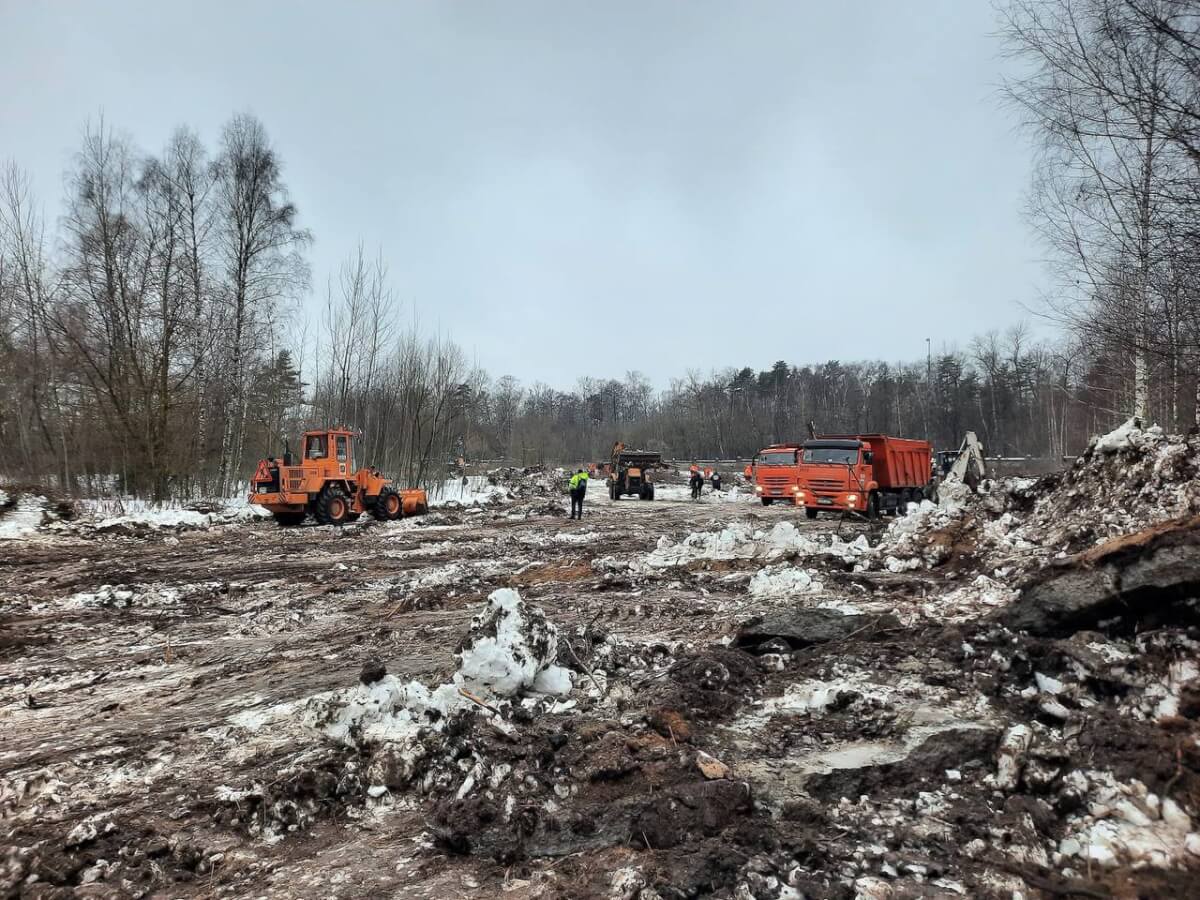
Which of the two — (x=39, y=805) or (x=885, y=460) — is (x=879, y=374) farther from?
(x=39, y=805)

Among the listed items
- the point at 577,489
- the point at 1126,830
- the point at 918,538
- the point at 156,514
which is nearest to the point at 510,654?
the point at 1126,830

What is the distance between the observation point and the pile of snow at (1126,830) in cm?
257

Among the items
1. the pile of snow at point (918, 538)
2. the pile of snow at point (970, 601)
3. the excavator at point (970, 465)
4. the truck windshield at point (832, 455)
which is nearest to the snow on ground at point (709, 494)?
the truck windshield at point (832, 455)

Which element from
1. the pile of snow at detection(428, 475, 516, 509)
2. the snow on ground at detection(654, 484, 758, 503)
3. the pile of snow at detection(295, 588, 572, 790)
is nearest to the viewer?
the pile of snow at detection(295, 588, 572, 790)

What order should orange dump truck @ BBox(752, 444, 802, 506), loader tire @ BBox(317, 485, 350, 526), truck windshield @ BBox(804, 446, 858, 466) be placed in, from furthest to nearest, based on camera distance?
orange dump truck @ BBox(752, 444, 802, 506)
loader tire @ BBox(317, 485, 350, 526)
truck windshield @ BBox(804, 446, 858, 466)

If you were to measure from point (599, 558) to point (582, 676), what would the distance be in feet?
20.5

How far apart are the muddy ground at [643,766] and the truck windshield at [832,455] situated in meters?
11.3

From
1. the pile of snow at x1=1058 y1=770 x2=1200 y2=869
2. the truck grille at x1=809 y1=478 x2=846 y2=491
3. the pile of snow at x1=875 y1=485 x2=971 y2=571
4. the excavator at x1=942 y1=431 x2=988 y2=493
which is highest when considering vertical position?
the excavator at x1=942 y1=431 x2=988 y2=493

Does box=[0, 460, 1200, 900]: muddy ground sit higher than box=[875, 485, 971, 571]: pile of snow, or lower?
lower

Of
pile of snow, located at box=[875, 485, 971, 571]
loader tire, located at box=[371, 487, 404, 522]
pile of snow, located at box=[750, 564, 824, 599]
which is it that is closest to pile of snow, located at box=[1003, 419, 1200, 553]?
pile of snow, located at box=[875, 485, 971, 571]

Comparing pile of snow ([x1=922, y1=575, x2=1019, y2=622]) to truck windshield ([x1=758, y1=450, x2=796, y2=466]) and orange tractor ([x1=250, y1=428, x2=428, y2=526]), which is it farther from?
orange tractor ([x1=250, y1=428, x2=428, y2=526])

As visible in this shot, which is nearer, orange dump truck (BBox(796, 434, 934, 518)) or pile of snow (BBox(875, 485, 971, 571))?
pile of snow (BBox(875, 485, 971, 571))

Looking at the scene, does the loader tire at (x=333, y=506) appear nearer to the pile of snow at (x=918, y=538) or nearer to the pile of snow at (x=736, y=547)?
the pile of snow at (x=736, y=547)

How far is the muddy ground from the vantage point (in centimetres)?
272
